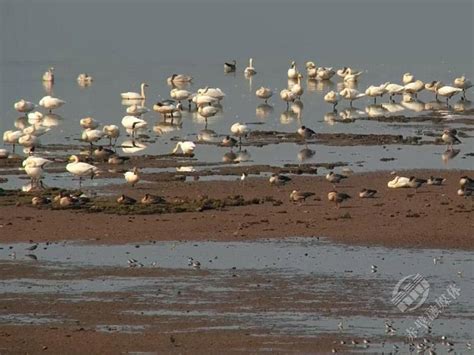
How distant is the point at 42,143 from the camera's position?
3250 cm

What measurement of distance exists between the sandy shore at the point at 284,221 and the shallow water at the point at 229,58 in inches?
203

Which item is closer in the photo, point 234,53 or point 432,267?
point 432,267

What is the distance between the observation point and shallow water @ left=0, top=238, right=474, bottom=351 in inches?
575

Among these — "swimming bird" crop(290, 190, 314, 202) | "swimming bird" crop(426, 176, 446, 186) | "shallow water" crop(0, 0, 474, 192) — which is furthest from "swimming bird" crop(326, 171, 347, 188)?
"shallow water" crop(0, 0, 474, 192)

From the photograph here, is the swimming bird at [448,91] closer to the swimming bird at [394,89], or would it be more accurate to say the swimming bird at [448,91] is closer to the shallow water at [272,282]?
the swimming bird at [394,89]

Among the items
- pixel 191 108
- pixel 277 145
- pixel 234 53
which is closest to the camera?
pixel 277 145

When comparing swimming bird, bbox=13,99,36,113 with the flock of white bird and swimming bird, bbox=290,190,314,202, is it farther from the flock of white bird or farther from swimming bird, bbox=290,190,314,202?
swimming bird, bbox=290,190,314,202

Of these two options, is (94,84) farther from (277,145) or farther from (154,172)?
(154,172)

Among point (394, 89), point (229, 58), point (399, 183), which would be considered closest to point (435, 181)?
point (399, 183)

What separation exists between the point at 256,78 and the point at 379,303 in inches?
1716

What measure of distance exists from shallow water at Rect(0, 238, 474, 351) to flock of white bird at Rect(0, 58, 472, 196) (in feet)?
20.0

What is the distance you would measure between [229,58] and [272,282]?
190 feet

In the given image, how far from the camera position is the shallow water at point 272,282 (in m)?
14.6

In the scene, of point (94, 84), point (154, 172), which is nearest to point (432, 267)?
point (154, 172)
